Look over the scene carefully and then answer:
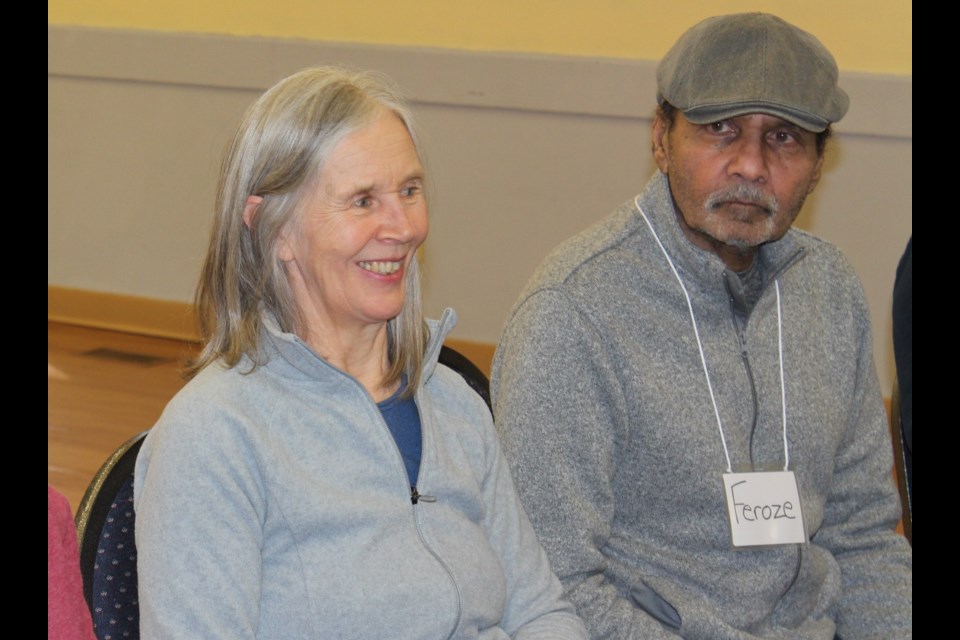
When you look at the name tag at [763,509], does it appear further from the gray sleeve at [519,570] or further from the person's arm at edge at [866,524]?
the gray sleeve at [519,570]

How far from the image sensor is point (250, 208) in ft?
5.17

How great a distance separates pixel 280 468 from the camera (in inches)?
56.3

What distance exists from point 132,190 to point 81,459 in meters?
1.94

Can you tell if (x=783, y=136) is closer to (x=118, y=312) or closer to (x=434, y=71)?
(x=434, y=71)

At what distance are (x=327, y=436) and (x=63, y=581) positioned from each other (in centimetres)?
41

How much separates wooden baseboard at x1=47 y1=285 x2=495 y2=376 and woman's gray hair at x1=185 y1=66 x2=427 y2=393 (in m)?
4.29

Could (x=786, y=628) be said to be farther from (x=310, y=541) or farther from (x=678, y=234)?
Result: (x=310, y=541)

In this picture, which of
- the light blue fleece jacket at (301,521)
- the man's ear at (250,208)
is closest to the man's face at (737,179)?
the light blue fleece jacket at (301,521)

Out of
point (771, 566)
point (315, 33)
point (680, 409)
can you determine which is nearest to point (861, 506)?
point (771, 566)

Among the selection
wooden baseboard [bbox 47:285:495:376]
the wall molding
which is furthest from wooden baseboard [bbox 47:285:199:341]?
the wall molding

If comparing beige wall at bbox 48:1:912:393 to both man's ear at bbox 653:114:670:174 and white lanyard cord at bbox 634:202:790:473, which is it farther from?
white lanyard cord at bbox 634:202:790:473

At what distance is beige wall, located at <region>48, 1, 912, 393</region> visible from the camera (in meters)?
4.59

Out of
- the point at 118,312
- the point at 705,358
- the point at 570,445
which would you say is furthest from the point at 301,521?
the point at 118,312

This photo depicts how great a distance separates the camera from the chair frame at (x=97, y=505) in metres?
1.41
